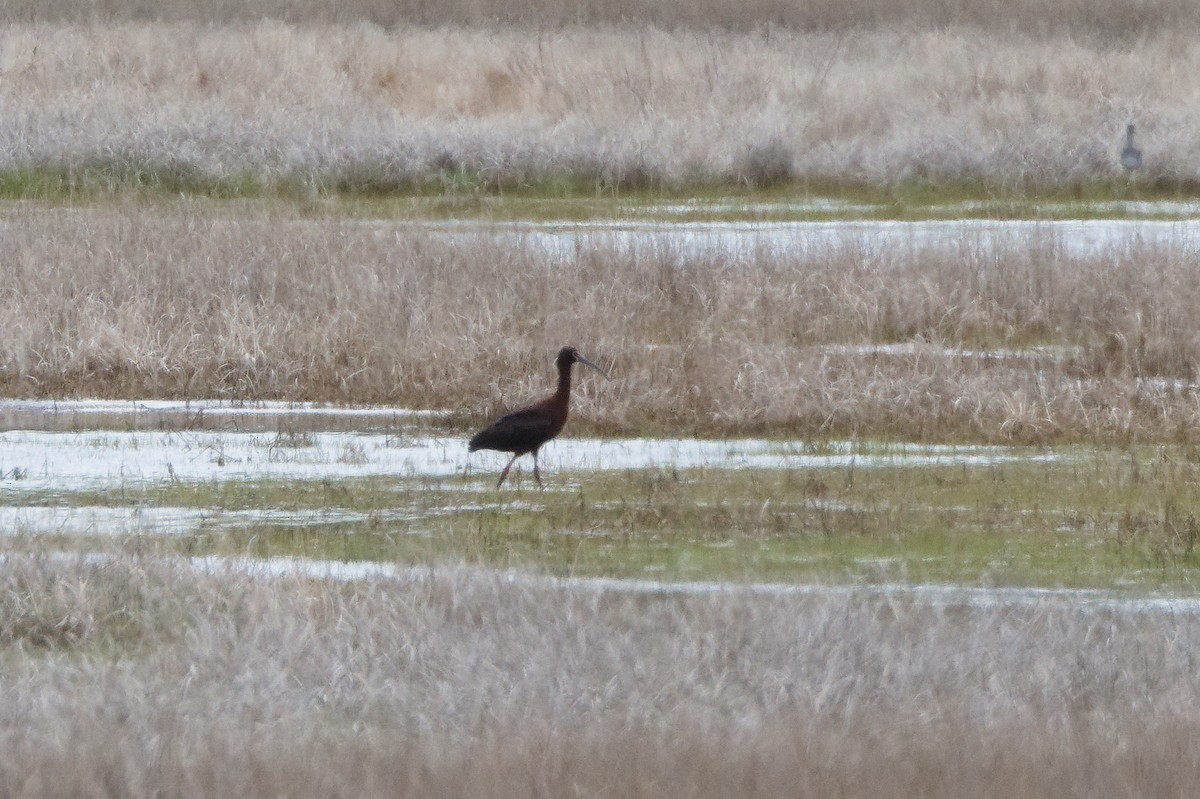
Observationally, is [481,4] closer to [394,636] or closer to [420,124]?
[420,124]

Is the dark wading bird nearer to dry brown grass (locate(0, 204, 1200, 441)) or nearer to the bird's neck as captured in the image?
the bird's neck

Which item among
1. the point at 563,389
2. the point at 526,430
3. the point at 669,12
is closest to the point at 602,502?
the point at 526,430

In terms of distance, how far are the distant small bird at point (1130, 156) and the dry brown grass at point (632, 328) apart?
7.42 metres

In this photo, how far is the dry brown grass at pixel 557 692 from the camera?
5273 millimetres

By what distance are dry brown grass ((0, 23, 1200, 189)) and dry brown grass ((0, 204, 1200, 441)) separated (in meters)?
7.29

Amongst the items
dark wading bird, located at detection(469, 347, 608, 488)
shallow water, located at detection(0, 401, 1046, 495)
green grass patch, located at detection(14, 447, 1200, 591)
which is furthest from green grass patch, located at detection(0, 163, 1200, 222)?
dark wading bird, located at detection(469, 347, 608, 488)

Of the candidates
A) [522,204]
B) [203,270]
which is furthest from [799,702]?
[522,204]

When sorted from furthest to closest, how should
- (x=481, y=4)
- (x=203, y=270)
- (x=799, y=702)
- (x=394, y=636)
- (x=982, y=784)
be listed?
(x=481, y=4)
(x=203, y=270)
(x=394, y=636)
(x=799, y=702)
(x=982, y=784)

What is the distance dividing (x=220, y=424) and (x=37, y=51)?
16.5 meters

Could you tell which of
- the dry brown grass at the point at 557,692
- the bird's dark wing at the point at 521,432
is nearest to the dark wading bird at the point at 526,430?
the bird's dark wing at the point at 521,432

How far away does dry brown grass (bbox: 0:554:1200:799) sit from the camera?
17.3ft

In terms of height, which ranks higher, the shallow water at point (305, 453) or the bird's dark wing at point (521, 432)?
the bird's dark wing at point (521, 432)

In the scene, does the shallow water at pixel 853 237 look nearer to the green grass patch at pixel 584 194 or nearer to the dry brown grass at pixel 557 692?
the green grass patch at pixel 584 194

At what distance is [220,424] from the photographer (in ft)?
39.7
